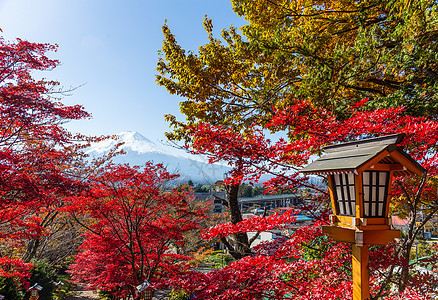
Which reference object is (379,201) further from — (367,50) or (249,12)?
(249,12)

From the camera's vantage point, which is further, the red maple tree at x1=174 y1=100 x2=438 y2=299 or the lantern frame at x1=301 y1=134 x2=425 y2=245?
the red maple tree at x1=174 y1=100 x2=438 y2=299

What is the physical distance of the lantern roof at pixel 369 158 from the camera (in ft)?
6.22

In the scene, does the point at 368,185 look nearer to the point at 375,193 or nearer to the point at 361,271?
the point at 375,193

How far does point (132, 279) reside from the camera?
6355 mm

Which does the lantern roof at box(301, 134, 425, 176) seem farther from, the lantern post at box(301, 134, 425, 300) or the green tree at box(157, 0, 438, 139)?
the green tree at box(157, 0, 438, 139)

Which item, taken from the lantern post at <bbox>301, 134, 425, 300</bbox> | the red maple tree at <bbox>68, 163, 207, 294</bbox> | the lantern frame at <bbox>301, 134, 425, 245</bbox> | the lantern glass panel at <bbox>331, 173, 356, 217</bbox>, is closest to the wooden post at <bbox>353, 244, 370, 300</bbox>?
the lantern post at <bbox>301, 134, 425, 300</bbox>

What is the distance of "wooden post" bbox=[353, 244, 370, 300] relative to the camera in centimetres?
208

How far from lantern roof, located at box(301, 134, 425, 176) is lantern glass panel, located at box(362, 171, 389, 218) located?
0.10 meters

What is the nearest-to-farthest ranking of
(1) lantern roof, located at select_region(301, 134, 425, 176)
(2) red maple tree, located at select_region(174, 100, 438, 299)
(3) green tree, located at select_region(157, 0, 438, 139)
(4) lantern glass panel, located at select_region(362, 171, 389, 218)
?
(1) lantern roof, located at select_region(301, 134, 425, 176), (4) lantern glass panel, located at select_region(362, 171, 389, 218), (2) red maple tree, located at select_region(174, 100, 438, 299), (3) green tree, located at select_region(157, 0, 438, 139)

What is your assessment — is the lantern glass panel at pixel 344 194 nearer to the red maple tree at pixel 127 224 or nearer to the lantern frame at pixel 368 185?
the lantern frame at pixel 368 185

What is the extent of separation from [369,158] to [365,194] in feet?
1.23

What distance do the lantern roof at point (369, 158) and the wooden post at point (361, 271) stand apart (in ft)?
2.33

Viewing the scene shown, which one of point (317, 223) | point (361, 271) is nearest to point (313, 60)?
point (317, 223)

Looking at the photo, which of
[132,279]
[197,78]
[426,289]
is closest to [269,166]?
[426,289]
